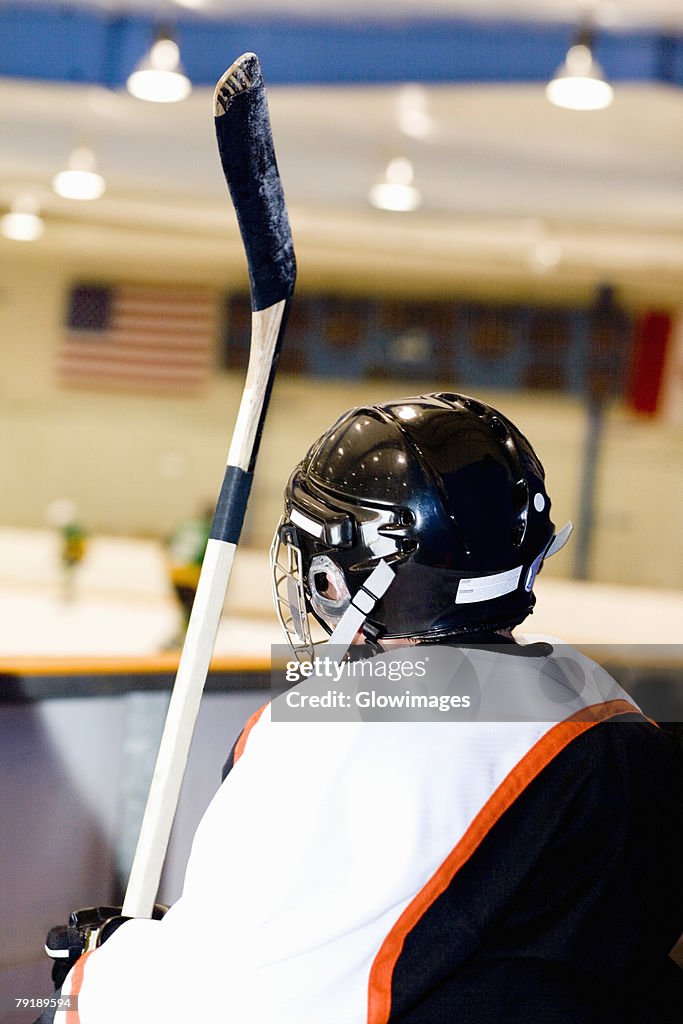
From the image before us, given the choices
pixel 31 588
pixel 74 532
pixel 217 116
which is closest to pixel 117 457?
pixel 31 588

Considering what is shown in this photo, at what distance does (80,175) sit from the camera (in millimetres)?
6977

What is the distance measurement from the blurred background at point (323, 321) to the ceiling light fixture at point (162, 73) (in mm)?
966

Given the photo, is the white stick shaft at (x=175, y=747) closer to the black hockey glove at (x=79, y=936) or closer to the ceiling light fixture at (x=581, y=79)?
the black hockey glove at (x=79, y=936)

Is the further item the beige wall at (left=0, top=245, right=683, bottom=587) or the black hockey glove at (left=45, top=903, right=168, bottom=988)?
the beige wall at (left=0, top=245, right=683, bottom=587)

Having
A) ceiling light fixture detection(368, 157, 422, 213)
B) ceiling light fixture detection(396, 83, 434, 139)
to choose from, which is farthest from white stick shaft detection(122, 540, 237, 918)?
ceiling light fixture detection(368, 157, 422, 213)

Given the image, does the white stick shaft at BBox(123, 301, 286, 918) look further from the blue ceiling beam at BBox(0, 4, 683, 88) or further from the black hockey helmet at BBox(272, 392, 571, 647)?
the blue ceiling beam at BBox(0, 4, 683, 88)

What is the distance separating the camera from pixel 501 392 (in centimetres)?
1002

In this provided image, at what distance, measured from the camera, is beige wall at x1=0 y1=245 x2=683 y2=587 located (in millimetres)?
9992

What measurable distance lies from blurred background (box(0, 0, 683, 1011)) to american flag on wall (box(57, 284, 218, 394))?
0.08 feet

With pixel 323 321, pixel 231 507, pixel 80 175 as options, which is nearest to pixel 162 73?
pixel 80 175

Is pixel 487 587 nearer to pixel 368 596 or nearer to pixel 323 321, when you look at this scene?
pixel 368 596

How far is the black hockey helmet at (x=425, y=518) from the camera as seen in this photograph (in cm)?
91

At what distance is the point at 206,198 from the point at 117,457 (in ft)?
9.65

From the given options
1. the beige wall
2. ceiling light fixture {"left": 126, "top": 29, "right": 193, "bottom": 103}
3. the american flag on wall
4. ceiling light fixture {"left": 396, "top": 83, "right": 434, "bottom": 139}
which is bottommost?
the beige wall
